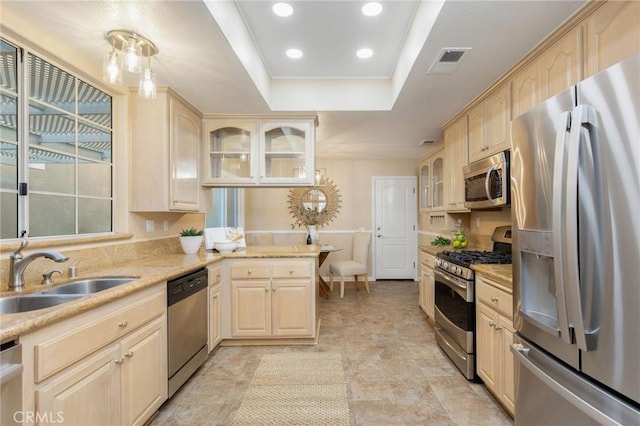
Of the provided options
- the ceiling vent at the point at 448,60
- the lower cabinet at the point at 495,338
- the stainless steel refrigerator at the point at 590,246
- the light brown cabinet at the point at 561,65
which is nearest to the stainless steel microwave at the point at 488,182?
the light brown cabinet at the point at 561,65

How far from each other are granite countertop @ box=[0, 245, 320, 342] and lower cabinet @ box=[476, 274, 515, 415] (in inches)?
59.3

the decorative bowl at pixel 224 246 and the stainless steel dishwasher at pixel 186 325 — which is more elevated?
the decorative bowl at pixel 224 246

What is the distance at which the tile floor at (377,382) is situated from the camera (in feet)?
6.32

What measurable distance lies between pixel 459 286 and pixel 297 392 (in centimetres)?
148

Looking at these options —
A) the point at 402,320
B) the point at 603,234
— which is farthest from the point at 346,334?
the point at 603,234

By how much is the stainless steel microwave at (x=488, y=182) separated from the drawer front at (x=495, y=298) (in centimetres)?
71

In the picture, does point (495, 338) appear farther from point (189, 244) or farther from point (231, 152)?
point (231, 152)

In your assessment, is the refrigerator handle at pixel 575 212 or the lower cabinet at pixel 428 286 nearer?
the refrigerator handle at pixel 575 212

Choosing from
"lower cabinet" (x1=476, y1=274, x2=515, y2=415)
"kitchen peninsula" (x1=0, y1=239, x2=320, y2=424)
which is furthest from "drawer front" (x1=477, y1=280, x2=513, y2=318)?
"kitchen peninsula" (x1=0, y1=239, x2=320, y2=424)

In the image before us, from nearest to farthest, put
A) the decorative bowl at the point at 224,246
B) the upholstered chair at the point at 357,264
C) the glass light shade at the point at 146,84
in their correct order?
1. the glass light shade at the point at 146,84
2. the decorative bowl at the point at 224,246
3. the upholstered chair at the point at 357,264

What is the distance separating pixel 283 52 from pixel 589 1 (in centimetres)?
195

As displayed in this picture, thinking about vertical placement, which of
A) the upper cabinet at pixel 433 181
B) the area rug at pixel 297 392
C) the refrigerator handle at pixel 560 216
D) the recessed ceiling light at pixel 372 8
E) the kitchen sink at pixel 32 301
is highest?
the recessed ceiling light at pixel 372 8

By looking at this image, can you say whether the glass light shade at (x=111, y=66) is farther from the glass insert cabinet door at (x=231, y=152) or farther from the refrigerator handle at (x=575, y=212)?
the refrigerator handle at (x=575, y=212)

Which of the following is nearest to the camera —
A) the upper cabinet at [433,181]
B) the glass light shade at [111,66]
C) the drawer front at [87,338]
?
the drawer front at [87,338]
